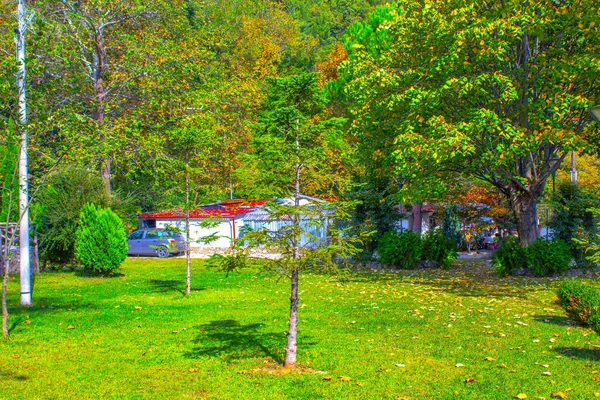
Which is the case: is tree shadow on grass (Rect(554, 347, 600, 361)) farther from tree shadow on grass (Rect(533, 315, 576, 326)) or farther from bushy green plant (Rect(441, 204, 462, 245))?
bushy green plant (Rect(441, 204, 462, 245))

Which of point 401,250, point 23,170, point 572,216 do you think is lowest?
point 401,250

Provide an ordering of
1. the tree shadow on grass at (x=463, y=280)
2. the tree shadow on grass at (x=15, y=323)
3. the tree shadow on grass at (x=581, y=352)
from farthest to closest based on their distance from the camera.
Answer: the tree shadow on grass at (x=463, y=280) < the tree shadow on grass at (x=15, y=323) < the tree shadow on grass at (x=581, y=352)

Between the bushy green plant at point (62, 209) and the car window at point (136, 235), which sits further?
the car window at point (136, 235)

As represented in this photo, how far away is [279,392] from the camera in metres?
5.91

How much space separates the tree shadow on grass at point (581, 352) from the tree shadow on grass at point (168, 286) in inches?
327

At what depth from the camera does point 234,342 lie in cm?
821

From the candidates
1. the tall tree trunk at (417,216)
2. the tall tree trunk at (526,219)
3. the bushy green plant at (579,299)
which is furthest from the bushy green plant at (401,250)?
the bushy green plant at (579,299)

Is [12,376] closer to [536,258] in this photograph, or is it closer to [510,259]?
[510,259]

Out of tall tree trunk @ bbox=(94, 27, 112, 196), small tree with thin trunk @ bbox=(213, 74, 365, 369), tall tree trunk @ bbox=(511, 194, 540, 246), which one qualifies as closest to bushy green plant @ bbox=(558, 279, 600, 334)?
small tree with thin trunk @ bbox=(213, 74, 365, 369)

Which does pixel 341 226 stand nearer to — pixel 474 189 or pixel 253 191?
pixel 474 189

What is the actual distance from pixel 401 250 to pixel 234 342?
42.0 feet

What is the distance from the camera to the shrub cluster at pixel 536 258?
57.4 feet

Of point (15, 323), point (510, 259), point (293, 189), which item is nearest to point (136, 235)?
point (510, 259)

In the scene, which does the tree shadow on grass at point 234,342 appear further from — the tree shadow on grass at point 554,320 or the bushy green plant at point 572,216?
the bushy green plant at point 572,216
